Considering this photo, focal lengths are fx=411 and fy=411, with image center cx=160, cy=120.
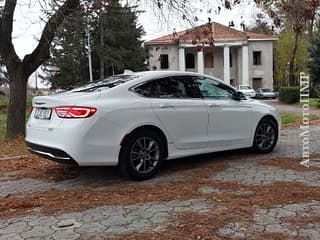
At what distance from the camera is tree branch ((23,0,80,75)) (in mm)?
9617

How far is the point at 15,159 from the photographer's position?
25.7 feet

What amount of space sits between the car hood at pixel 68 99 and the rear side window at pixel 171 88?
722mm

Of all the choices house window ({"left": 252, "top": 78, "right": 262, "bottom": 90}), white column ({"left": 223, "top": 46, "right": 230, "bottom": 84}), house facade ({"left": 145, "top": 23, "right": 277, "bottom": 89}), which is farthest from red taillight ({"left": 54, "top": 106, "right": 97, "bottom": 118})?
house window ({"left": 252, "top": 78, "right": 262, "bottom": 90})

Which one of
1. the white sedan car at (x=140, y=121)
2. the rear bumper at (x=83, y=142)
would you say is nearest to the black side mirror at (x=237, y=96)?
the white sedan car at (x=140, y=121)

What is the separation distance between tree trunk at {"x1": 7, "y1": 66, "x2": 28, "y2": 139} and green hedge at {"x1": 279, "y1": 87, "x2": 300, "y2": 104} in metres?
24.1

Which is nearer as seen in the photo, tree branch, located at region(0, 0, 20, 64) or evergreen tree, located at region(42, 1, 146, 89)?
tree branch, located at region(0, 0, 20, 64)

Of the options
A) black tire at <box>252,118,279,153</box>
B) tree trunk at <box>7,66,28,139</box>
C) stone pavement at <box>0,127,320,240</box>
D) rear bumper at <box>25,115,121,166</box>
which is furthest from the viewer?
tree trunk at <box>7,66,28,139</box>

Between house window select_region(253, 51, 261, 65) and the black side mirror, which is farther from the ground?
house window select_region(253, 51, 261, 65)

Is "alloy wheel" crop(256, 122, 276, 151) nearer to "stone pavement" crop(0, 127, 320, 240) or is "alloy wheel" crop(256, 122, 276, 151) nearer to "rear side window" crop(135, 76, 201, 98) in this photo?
"stone pavement" crop(0, 127, 320, 240)

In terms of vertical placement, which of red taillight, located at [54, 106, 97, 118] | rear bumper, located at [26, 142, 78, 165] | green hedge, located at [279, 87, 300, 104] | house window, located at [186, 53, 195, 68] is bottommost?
green hedge, located at [279, 87, 300, 104]

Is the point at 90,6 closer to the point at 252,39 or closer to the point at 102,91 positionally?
the point at 102,91

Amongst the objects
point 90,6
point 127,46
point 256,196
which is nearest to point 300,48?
point 127,46

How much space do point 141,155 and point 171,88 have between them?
1203 millimetres

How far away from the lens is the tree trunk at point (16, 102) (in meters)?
11.1
